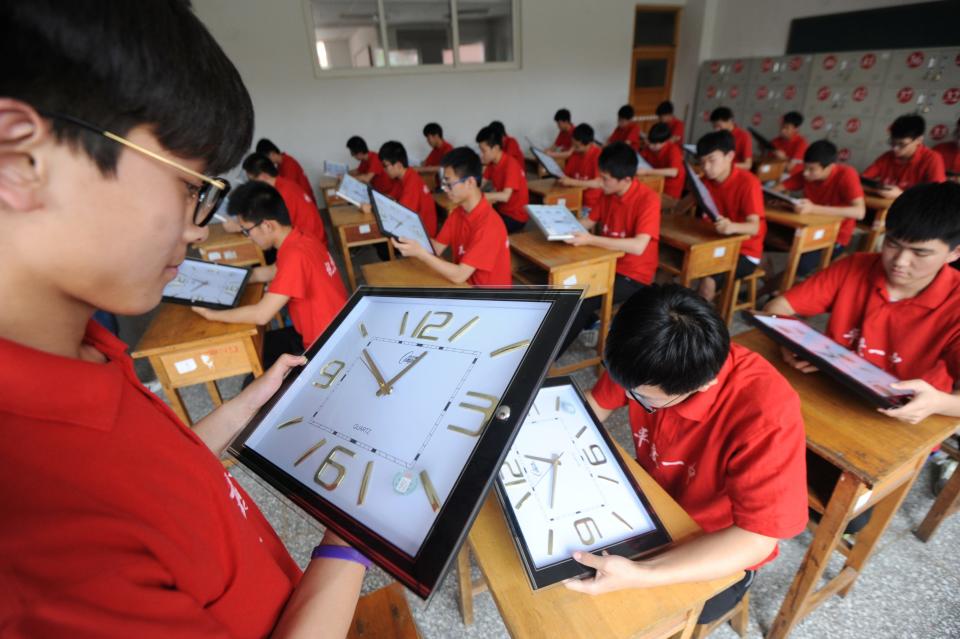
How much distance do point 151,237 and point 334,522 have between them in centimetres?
37

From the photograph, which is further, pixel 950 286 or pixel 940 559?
pixel 940 559

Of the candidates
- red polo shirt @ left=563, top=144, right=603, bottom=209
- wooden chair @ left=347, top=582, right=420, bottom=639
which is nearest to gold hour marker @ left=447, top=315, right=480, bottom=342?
wooden chair @ left=347, top=582, right=420, bottom=639

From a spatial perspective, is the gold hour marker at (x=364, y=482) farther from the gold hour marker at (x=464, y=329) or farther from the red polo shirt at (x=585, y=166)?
the red polo shirt at (x=585, y=166)

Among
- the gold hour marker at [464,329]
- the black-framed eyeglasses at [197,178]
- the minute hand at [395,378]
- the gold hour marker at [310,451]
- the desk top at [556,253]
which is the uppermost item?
the black-framed eyeglasses at [197,178]

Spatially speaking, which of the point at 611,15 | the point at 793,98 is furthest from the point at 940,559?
the point at 611,15

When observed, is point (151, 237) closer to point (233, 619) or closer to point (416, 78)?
point (233, 619)

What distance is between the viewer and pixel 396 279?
229cm

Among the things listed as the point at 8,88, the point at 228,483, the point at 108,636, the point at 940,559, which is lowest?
the point at 940,559

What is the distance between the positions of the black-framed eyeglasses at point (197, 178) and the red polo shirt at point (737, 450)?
0.92 metres

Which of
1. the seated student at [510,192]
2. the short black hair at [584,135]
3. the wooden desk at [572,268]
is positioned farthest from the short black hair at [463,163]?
the short black hair at [584,135]

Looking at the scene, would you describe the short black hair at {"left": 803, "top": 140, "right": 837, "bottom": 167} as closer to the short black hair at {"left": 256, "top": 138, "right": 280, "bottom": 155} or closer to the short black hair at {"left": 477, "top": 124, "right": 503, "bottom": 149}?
the short black hair at {"left": 477, "top": 124, "right": 503, "bottom": 149}

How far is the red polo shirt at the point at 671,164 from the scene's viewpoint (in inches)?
187

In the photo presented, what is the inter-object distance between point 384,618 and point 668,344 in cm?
85

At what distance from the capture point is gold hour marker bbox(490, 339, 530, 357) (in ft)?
1.88
